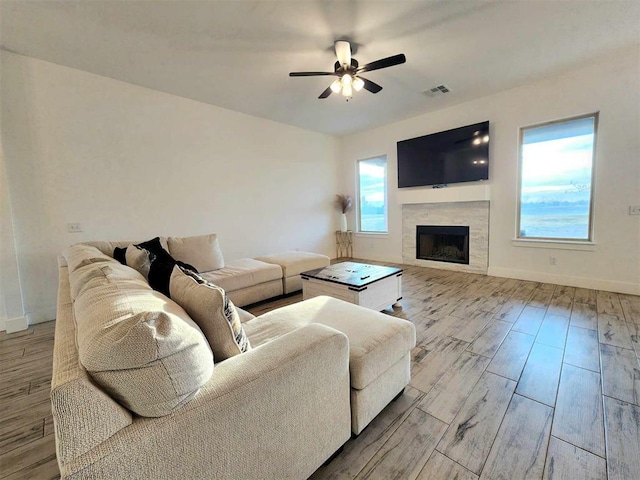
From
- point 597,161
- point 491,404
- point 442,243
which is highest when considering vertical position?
point 597,161

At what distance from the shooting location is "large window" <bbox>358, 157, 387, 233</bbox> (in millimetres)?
5777

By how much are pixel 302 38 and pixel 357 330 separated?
2.71 m

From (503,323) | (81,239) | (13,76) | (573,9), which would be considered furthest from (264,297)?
(573,9)

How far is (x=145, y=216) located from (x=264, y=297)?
197cm

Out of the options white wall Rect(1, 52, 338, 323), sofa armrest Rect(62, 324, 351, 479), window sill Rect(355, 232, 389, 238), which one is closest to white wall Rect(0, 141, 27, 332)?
white wall Rect(1, 52, 338, 323)

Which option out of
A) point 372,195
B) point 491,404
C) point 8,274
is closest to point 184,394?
point 491,404

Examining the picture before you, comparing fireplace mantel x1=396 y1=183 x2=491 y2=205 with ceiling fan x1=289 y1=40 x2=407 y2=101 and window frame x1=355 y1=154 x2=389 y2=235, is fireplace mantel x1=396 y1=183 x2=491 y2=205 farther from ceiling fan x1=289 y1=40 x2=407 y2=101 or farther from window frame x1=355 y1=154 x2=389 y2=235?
ceiling fan x1=289 y1=40 x2=407 y2=101

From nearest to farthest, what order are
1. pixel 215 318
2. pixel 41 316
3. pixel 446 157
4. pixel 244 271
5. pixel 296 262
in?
pixel 215 318 → pixel 41 316 → pixel 244 271 → pixel 296 262 → pixel 446 157

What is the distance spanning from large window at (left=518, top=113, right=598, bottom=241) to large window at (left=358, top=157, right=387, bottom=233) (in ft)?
7.95

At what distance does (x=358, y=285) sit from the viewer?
248cm

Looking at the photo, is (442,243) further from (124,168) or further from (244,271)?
(124,168)

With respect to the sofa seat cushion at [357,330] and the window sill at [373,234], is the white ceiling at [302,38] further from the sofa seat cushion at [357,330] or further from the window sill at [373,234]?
the window sill at [373,234]

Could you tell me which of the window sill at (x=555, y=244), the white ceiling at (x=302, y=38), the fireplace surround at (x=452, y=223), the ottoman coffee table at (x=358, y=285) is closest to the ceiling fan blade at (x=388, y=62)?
the white ceiling at (x=302, y=38)

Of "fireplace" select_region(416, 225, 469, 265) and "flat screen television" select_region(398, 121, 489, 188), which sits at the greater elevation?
"flat screen television" select_region(398, 121, 489, 188)
